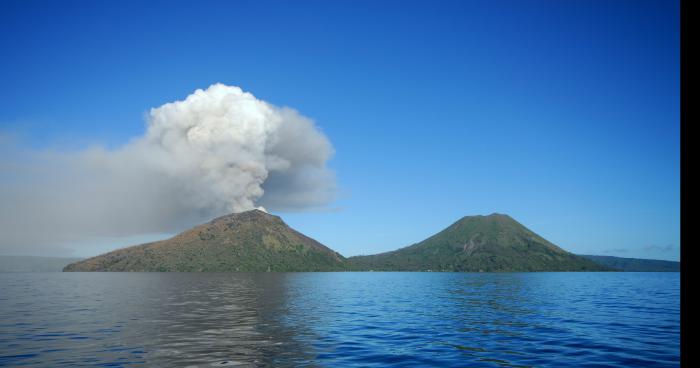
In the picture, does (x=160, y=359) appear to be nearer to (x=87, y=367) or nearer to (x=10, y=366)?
(x=87, y=367)

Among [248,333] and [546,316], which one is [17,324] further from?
[546,316]

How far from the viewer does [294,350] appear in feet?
115

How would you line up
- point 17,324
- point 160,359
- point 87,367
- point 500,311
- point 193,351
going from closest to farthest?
point 87,367, point 160,359, point 193,351, point 17,324, point 500,311

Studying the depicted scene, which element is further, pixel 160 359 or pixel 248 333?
pixel 248 333

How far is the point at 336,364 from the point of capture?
30469 millimetres

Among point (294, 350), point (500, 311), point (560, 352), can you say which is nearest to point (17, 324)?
point (294, 350)

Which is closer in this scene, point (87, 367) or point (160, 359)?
point (87, 367)

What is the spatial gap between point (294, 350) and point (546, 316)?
40.3 meters
